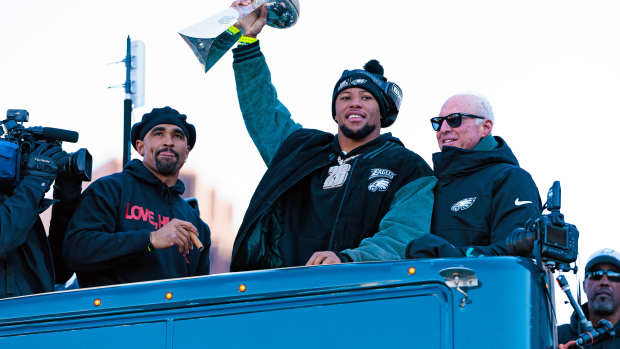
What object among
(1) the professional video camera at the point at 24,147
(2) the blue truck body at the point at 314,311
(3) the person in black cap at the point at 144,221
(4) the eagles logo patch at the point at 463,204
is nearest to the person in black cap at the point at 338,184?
(4) the eagles logo patch at the point at 463,204

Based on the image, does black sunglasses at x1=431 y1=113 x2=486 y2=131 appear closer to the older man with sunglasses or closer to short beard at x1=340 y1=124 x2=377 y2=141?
the older man with sunglasses

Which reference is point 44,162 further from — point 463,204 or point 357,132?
point 463,204

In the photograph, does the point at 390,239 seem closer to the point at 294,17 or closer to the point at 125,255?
the point at 125,255

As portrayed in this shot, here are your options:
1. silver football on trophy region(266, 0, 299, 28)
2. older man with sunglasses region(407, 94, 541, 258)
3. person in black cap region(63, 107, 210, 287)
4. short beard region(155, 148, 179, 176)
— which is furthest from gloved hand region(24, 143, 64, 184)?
older man with sunglasses region(407, 94, 541, 258)

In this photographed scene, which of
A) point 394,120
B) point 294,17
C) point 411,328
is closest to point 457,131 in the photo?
point 394,120

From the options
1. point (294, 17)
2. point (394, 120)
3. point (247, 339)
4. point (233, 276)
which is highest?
point (294, 17)

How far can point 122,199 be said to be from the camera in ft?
16.5

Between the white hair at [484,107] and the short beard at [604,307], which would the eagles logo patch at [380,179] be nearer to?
the white hair at [484,107]

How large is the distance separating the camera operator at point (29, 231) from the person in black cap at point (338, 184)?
→ 0.94 metres

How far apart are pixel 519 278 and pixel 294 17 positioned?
103 inches

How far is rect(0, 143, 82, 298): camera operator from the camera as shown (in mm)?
4363

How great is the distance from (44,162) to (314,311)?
2039 millimetres

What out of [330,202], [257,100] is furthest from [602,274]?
[257,100]

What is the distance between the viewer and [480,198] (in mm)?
4254
